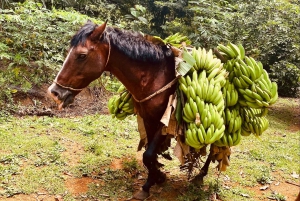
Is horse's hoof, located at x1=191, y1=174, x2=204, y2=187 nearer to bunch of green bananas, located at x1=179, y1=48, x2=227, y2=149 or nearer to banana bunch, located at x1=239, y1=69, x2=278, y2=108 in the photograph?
bunch of green bananas, located at x1=179, y1=48, x2=227, y2=149

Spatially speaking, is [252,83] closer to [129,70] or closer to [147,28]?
[129,70]

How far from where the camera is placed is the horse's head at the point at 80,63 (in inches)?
108

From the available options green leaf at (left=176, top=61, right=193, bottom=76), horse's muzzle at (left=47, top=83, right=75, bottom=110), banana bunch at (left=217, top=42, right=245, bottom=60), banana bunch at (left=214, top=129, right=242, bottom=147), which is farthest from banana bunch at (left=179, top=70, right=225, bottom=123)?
horse's muzzle at (left=47, top=83, right=75, bottom=110)

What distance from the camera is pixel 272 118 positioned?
8.72 m

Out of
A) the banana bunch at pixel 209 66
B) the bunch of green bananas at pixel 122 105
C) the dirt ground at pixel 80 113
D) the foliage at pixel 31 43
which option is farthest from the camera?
the foliage at pixel 31 43

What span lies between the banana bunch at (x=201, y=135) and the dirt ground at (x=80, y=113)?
0.97 m

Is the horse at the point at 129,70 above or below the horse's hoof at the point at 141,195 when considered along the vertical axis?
above

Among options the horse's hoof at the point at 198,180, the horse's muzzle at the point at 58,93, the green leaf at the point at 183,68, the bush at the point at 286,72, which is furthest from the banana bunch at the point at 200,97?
the bush at the point at 286,72

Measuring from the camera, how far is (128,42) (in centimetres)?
296

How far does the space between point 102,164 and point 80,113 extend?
8.56ft

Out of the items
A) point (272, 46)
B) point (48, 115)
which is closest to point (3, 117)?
point (48, 115)

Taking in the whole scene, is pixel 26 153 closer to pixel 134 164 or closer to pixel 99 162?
pixel 99 162

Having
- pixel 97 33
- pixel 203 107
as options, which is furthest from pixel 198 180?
pixel 97 33

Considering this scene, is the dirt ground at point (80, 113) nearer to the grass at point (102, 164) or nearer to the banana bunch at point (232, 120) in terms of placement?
the grass at point (102, 164)
